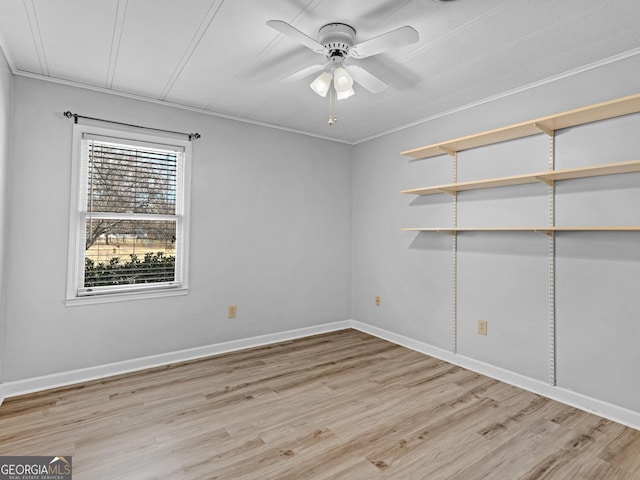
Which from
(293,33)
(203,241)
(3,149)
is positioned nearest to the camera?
(293,33)

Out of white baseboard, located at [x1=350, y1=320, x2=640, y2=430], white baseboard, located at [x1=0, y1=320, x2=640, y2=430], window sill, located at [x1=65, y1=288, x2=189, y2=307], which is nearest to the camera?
white baseboard, located at [x1=350, y1=320, x2=640, y2=430]

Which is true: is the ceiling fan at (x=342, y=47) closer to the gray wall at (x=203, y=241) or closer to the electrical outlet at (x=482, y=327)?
the gray wall at (x=203, y=241)

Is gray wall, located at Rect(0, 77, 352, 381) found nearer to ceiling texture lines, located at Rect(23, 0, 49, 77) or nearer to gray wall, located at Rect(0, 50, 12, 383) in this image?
gray wall, located at Rect(0, 50, 12, 383)

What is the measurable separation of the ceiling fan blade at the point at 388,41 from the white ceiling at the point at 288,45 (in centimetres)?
16

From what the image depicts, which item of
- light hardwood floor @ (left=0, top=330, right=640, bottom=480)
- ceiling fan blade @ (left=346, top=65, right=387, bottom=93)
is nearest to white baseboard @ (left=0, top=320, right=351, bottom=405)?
light hardwood floor @ (left=0, top=330, right=640, bottom=480)

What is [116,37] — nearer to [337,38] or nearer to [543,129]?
[337,38]

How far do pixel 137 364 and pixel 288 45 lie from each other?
284 centimetres

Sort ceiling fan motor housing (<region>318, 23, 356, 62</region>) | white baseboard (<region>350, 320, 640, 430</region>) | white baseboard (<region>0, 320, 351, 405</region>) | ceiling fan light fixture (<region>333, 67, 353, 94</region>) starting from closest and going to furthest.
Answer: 1. ceiling fan motor housing (<region>318, 23, 356, 62</region>)
2. ceiling fan light fixture (<region>333, 67, 353, 94</region>)
3. white baseboard (<region>350, 320, 640, 430</region>)
4. white baseboard (<region>0, 320, 351, 405</region>)

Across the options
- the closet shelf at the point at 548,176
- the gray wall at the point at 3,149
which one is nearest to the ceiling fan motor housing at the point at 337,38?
the closet shelf at the point at 548,176

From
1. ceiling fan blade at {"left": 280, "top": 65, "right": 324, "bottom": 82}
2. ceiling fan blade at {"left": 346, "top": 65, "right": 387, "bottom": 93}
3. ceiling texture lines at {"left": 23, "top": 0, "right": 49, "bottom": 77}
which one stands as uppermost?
ceiling texture lines at {"left": 23, "top": 0, "right": 49, "bottom": 77}

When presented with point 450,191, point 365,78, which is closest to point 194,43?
point 365,78

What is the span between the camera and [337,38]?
209 cm

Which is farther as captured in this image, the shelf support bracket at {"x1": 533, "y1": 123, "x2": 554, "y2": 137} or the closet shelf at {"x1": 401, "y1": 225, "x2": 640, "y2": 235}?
the shelf support bracket at {"x1": 533, "y1": 123, "x2": 554, "y2": 137}

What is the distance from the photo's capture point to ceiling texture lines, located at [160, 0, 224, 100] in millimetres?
1912
